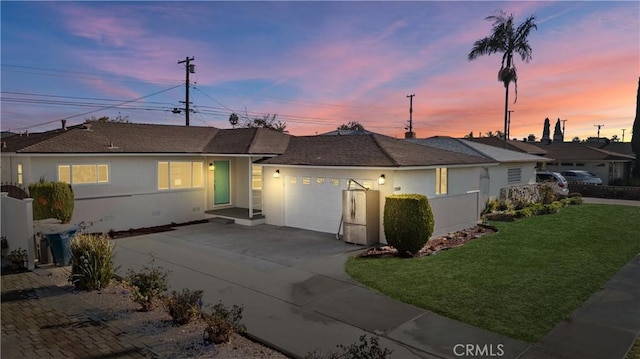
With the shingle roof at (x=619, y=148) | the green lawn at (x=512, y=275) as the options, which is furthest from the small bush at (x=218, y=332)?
the shingle roof at (x=619, y=148)

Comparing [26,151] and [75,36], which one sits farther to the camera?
[75,36]

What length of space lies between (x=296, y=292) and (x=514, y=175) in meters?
17.5

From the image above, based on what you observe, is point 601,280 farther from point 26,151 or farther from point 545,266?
point 26,151

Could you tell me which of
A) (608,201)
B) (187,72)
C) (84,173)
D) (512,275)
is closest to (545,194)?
(608,201)

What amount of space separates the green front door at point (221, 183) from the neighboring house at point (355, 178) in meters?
2.72

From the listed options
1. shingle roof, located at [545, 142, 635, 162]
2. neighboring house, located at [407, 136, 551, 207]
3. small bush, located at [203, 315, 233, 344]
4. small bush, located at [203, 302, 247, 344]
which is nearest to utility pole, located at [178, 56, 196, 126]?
neighboring house, located at [407, 136, 551, 207]

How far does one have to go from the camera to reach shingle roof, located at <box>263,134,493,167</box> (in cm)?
1276

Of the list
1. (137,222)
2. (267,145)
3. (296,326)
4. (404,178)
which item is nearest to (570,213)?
(404,178)

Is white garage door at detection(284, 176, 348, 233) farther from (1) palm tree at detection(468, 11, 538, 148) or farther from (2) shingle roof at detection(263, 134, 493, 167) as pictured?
(1) palm tree at detection(468, 11, 538, 148)

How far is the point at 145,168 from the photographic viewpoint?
48.3 ft

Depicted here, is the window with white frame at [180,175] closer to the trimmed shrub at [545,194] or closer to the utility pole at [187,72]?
the utility pole at [187,72]

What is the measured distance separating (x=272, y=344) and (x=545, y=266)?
7.29 metres

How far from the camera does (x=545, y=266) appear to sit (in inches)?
373

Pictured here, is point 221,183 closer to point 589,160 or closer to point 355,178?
point 355,178
